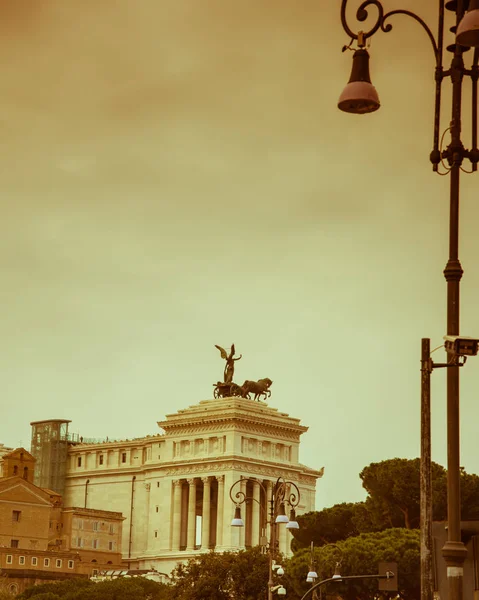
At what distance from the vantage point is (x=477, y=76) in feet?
63.2

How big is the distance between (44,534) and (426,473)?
10667 cm

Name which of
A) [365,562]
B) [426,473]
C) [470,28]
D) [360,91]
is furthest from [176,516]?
[470,28]

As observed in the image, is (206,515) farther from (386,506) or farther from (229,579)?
(229,579)

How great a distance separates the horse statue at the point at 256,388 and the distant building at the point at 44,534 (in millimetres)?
17493

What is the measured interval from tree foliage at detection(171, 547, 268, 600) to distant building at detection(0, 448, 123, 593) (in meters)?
33.2

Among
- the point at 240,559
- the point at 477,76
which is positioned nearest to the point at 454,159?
the point at 477,76

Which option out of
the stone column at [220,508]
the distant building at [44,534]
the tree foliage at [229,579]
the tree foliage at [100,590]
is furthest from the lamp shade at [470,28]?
the stone column at [220,508]

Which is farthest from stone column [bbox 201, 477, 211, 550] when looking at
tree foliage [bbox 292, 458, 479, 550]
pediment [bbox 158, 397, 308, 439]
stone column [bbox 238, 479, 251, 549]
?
tree foliage [bbox 292, 458, 479, 550]

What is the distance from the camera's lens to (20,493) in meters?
128

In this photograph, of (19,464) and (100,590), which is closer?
(100,590)

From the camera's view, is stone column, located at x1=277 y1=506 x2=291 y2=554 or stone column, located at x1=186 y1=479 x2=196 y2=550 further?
stone column, located at x1=277 y1=506 x2=291 y2=554

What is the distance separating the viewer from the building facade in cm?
13138

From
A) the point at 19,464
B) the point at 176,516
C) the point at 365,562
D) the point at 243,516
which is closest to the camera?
the point at 365,562

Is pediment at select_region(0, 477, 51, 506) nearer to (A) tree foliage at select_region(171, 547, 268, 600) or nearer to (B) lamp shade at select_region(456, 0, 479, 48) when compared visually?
(A) tree foliage at select_region(171, 547, 268, 600)
